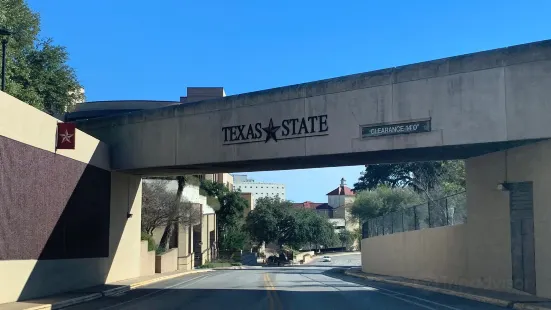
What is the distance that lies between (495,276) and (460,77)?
7.56m

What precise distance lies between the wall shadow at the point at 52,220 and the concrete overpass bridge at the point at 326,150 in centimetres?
6

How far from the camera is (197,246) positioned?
66.8m

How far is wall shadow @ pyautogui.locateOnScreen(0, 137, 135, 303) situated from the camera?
58.2 feet

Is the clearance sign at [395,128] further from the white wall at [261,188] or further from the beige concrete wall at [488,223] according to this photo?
the white wall at [261,188]

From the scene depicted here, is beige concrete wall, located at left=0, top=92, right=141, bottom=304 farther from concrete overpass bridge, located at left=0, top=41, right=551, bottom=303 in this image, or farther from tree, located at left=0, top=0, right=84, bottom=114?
tree, located at left=0, top=0, right=84, bottom=114

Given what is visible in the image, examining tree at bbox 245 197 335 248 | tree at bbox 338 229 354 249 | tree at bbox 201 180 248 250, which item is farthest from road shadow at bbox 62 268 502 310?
tree at bbox 338 229 354 249

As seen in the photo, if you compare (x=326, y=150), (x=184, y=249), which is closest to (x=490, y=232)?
(x=326, y=150)

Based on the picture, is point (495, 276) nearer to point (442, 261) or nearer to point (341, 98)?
point (442, 261)

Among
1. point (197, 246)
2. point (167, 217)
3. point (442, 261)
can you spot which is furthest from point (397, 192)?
point (442, 261)

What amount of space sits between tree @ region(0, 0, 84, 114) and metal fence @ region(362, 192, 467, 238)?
19719mm

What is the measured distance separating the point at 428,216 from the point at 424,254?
201cm

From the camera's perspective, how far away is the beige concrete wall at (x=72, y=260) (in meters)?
17.7

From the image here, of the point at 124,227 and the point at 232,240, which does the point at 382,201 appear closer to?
the point at 232,240

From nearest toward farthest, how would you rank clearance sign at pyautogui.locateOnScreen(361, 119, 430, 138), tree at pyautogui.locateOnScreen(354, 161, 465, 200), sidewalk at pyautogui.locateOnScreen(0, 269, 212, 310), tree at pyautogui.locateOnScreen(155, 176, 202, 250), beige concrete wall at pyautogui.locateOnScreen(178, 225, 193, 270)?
sidewalk at pyautogui.locateOnScreen(0, 269, 212, 310), clearance sign at pyautogui.locateOnScreen(361, 119, 430, 138), tree at pyautogui.locateOnScreen(155, 176, 202, 250), beige concrete wall at pyautogui.locateOnScreen(178, 225, 193, 270), tree at pyautogui.locateOnScreen(354, 161, 465, 200)
